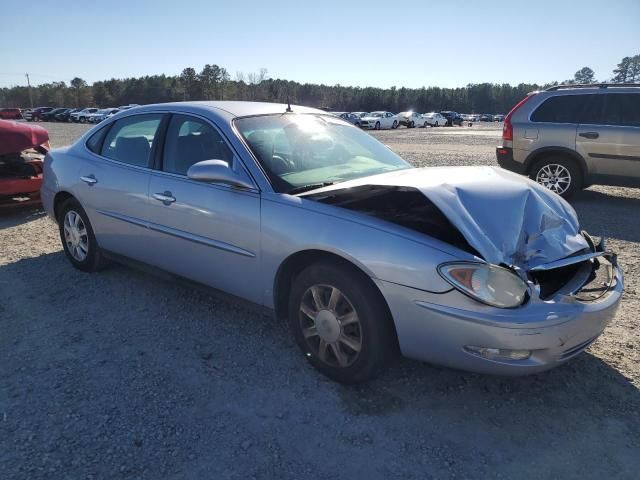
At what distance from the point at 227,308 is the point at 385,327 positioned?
1.73 metres

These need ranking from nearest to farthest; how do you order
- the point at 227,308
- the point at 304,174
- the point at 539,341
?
the point at 539,341 < the point at 304,174 < the point at 227,308

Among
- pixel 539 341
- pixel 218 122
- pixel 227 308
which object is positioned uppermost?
pixel 218 122

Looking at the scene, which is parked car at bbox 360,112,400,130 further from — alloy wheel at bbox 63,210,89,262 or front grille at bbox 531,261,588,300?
front grille at bbox 531,261,588,300

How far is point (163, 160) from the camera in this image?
12.4ft

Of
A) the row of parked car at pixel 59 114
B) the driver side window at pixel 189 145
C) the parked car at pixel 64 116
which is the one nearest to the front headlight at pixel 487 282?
the driver side window at pixel 189 145

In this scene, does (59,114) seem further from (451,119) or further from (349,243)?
(349,243)

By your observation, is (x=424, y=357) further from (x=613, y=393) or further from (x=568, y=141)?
(x=568, y=141)

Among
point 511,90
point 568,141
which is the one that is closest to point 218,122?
point 568,141

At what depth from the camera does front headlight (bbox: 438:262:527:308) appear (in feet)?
7.82

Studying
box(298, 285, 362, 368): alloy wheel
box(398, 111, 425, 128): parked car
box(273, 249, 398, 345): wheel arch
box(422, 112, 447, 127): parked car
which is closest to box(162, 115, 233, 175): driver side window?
box(273, 249, 398, 345): wheel arch

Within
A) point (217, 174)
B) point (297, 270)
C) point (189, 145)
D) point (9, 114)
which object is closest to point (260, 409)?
point (297, 270)

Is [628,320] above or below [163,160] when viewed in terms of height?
below

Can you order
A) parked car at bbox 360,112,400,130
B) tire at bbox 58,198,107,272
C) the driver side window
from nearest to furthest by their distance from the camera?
the driver side window, tire at bbox 58,198,107,272, parked car at bbox 360,112,400,130

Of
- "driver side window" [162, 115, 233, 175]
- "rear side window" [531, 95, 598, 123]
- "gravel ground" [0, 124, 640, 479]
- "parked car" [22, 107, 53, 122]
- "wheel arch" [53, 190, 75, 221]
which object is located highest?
"rear side window" [531, 95, 598, 123]
